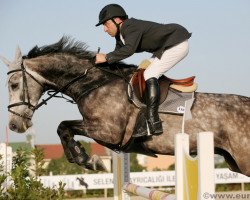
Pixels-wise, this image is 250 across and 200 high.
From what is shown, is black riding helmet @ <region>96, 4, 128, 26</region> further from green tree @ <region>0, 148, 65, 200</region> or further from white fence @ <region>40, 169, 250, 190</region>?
white fence @ <region>40, 169, 250, 190</region>

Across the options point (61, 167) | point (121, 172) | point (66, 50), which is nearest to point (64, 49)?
point (66, 50)

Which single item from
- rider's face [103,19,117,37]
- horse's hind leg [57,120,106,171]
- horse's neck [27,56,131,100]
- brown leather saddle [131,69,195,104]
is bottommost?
horse's hind leg [57,120,106,171]

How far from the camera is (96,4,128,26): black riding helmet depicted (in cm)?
582

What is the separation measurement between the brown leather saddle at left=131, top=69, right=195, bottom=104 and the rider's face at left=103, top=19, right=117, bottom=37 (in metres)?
0.48

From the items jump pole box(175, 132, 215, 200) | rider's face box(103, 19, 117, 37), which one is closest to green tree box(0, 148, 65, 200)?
rider's face box(103, 19, 117, 37)

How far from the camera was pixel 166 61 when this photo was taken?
5.86 m

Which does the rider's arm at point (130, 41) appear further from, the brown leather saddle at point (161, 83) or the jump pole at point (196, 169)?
the jump pole at point (196, 169)

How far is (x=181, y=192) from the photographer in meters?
4.02

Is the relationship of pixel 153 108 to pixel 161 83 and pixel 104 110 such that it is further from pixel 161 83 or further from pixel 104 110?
pixel 104 110

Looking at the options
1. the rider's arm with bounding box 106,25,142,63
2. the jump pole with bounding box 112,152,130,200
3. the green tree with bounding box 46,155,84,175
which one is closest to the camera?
the rider's arm with bounding box 106,25,142,63

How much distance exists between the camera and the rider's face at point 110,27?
5.86m

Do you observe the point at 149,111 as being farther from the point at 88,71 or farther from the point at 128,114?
the point at 88,71

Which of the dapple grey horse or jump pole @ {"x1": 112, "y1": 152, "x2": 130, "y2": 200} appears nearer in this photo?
the dapple grey horse

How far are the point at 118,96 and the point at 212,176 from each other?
235 cm
